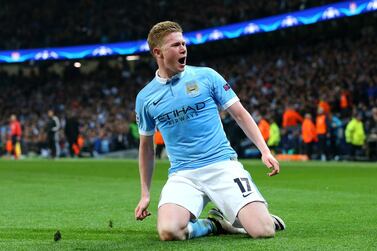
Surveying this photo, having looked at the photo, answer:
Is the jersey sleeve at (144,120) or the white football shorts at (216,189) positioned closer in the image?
the white football shorts at (216,189)

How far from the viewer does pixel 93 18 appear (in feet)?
165

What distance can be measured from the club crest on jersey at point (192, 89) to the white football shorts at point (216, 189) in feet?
2.24

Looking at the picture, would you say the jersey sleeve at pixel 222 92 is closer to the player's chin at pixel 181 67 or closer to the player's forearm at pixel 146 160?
the player's chin at pixel 181 67

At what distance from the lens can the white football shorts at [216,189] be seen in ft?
24.9

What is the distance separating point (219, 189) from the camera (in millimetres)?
7711

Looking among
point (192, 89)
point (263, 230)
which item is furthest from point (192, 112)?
point (263, 230)

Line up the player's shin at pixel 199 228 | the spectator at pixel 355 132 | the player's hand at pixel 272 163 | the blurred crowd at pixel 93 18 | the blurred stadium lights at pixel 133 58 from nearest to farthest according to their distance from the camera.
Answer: the player's hand at pixel 272 163 → the player's shin at pixel 199 228 → the spectator at pixel 355 132 → the blurred crowd at pixel 93 18 → the blurred stadium lights at pixel 133 58

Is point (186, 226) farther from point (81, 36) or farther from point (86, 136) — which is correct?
point (81, 36)

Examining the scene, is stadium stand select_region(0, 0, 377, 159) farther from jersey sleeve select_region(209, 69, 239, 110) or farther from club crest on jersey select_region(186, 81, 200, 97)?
club crest on jersey select_region(186, 81, 200, 97)

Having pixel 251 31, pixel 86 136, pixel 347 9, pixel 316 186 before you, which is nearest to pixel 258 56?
pixel 251 31

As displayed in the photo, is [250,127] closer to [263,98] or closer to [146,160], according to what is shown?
[146,160]

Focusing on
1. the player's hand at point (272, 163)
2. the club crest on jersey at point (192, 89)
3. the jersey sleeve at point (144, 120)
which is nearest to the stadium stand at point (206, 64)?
the jersey sleeve at point (144, 120)

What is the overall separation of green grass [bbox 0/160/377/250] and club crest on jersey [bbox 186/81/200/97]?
4.41 feet

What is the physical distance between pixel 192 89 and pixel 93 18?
43.2 metres
